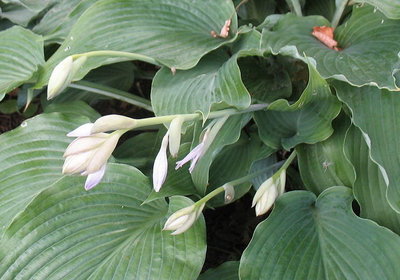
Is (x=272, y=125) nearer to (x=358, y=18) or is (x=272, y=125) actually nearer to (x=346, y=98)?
(x=346, y=98)

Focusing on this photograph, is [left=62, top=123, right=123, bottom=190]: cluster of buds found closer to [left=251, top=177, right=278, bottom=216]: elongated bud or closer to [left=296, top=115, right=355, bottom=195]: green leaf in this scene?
[left=251, top=177, right=278, bottom=216]: elongated bud

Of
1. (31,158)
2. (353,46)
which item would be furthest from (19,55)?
(353,46)

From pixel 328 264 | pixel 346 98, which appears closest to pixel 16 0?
pixel 346 98

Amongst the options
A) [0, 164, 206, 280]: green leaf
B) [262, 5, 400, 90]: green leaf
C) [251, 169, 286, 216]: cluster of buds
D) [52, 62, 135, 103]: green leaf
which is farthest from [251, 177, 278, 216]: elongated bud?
[52, 62, 135, 103]: green leaf

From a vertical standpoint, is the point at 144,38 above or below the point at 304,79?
above

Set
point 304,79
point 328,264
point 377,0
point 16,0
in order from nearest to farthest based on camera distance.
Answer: point 328,264 → point 377,0 → point 304,79 → point 16,0

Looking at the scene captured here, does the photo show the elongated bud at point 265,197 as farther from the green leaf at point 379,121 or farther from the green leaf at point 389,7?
the green leaf at point 389,7
